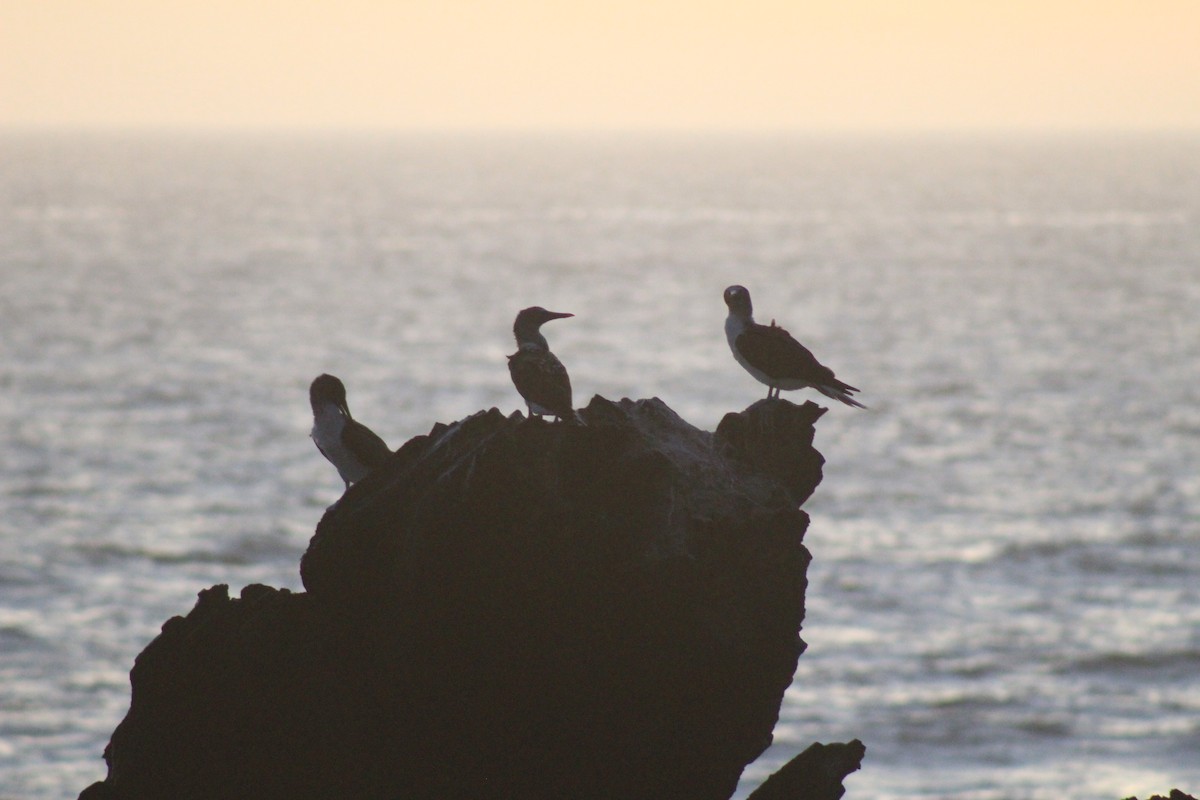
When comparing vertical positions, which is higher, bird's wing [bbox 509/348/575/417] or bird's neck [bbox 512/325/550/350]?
bird's neck [bbox 512/325/550/350]

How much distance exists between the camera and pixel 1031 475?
68.6 m

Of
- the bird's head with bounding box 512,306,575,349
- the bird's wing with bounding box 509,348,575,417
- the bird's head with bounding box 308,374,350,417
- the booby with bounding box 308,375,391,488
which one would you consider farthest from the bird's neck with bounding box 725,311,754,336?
the bird's head with bounding box 308,374,350,417

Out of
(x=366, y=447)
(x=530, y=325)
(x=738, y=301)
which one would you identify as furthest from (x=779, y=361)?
(x=366, y=447)

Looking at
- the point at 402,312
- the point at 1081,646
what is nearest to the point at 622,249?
the point at 402,312

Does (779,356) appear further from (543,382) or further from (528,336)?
(543,382)

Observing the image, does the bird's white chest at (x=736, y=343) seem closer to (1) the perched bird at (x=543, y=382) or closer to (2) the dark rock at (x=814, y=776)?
(1) the perched bird at (x=543, y=382)

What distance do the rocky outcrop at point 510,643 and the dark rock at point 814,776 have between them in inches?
23.2

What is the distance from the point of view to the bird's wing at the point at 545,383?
39.8 ft

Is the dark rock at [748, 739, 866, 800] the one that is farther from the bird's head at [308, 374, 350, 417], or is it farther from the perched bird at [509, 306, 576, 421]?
the bird's head at [308, 374, 350, 417]

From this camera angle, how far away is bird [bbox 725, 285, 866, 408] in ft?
47.9

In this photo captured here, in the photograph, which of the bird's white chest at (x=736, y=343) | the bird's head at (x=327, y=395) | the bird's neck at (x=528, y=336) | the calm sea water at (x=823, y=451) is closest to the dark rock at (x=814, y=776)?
the bird's white chest at (x=736, y=343)

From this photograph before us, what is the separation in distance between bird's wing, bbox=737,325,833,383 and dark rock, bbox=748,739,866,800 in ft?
11.1

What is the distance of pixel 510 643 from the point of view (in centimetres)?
1170

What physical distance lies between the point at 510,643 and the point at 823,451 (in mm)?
59740
